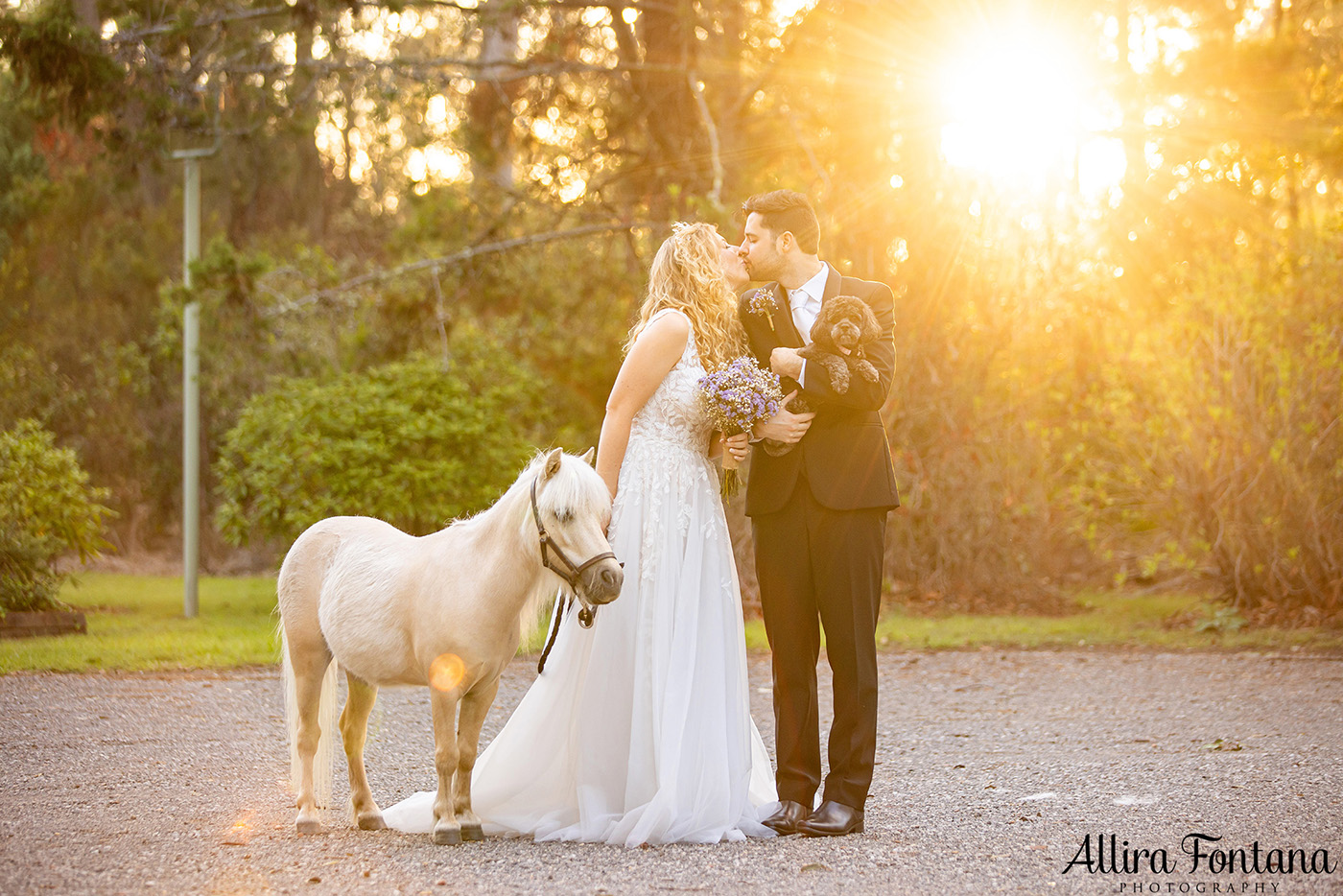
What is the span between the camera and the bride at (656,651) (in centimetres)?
443

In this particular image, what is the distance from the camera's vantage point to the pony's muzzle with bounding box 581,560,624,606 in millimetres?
3943

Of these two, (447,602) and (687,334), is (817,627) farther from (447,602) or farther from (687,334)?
(447,602)

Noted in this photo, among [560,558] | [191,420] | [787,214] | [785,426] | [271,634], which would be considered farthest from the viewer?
[191,420]

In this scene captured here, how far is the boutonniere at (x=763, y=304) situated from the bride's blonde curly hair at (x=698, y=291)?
0.27 feet

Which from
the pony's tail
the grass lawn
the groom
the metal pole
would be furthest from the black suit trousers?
the metal pole

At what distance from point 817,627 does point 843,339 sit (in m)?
1.10

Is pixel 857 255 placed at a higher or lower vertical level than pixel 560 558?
higher

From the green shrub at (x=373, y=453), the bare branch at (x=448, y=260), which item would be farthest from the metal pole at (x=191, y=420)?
the bare branch at (x=448, y=260)

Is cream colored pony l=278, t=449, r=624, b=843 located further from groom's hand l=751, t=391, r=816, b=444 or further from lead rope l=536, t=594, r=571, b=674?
groom's hand l=751, t=391, r=816, b=444

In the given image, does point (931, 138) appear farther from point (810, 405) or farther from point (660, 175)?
point (810, 405)

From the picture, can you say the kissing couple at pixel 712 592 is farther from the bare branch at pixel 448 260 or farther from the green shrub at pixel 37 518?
the bare branch at pixel 448 260

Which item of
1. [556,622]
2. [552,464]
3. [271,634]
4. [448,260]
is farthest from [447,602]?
[448,260]

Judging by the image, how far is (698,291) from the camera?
4594mm

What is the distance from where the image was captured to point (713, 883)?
12.6ft
